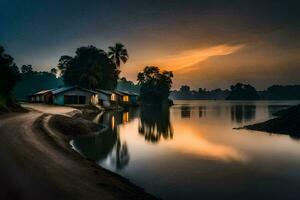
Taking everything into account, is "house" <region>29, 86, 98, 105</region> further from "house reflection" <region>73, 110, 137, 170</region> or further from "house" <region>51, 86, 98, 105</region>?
"house reflection" <region>73, 110, 137, 170</region>

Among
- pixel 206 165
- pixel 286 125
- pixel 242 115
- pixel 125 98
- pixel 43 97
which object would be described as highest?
pixel 43 97

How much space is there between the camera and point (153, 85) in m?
144

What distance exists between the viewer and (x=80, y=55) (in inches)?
4375

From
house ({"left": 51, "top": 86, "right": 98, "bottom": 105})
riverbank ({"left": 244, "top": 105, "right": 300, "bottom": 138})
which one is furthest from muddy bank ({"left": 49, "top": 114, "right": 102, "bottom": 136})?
house ({"left": 51, "top": 86, "right": 98, "bottom": 105})

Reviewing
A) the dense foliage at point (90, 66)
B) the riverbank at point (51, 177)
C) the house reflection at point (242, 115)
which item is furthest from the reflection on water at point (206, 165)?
the dense foliage at point (90, 66)

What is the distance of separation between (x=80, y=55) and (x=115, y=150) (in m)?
92.4

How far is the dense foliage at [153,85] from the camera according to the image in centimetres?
14362

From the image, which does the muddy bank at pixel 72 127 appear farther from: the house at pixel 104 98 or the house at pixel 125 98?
the house at pixel 125 98

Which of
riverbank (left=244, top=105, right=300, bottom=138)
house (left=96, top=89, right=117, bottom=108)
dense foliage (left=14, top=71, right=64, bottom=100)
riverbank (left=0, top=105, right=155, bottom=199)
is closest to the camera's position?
riverbank (left=0, top=105, right=155, bottom=199)

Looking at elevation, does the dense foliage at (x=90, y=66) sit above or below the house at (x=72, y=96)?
above

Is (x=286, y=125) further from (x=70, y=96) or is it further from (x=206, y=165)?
(x=70, y=96)

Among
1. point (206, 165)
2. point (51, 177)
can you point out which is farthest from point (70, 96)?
point (51, 177)

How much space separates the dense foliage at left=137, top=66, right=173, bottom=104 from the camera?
14362cm

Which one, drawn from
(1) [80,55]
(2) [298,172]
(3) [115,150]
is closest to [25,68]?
(1) [80,55]
